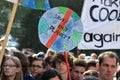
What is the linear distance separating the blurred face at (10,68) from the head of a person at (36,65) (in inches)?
51.0

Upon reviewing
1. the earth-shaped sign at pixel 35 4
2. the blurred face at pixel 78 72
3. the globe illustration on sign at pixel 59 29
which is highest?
the earth-shaped sign at pixel 35 4

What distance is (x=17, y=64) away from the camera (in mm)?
7258

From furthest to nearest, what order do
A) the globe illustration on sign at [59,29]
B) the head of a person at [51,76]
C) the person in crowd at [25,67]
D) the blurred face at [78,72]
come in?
the blurred face at [78,72]
the person in crowd at [25,67]
the globe illustration on sign at [59,29]
the head of a person at [51,76]

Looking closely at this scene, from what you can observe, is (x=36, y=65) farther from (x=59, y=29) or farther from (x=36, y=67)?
(x=59, y=29)

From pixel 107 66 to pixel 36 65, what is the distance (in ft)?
6.07

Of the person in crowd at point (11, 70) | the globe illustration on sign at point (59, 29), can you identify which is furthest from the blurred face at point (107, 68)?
the person in crowd at point (11, 70)

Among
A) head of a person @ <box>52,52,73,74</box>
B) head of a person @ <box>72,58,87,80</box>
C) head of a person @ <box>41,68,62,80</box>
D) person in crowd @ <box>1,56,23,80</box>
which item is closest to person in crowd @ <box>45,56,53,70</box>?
head of a person @ <box>52,52,73,74</box>

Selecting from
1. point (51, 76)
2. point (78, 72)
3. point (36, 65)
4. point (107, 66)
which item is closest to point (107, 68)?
point (107, 66)

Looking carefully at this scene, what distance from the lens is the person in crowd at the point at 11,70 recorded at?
7203 mm

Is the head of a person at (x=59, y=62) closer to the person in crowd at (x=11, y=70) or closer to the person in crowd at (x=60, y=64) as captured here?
the person in crowd at (x=60, y=64)

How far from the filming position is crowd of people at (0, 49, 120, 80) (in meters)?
6.88

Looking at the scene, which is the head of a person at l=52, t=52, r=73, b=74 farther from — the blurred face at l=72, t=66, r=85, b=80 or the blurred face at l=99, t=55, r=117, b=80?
the blurred face at l=99, t=55, r=117, b=80

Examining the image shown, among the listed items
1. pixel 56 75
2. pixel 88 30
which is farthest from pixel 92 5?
pixel 56 75

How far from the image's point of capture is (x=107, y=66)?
695 centimetres
